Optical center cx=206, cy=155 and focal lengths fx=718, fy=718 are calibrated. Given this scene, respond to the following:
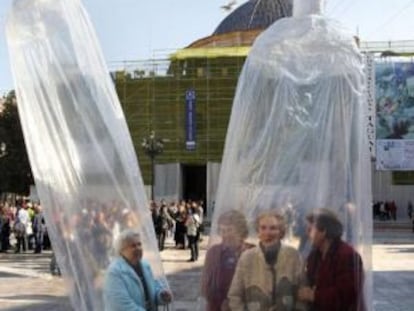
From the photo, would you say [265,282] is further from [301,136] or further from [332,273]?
[301,136]

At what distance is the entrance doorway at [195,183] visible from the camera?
48.4m

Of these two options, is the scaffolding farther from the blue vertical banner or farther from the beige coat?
the beige coat

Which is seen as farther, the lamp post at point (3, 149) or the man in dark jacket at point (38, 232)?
the lamp post at point (3, 149)

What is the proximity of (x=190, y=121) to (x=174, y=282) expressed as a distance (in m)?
33.3

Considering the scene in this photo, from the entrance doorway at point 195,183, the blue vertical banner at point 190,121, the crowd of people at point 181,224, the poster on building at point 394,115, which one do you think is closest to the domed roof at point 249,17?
the blue vertical banner at point 190,121

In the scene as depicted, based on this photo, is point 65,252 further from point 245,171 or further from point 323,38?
point 323,38

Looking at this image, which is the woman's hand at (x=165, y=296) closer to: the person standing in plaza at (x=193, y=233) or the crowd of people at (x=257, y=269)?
the crowd of people at (x=257, y=269)

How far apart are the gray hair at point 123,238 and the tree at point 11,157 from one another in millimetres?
42734

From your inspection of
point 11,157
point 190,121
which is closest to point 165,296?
point 190,121

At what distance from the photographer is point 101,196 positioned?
4.04 m

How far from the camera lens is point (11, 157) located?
4612 cm

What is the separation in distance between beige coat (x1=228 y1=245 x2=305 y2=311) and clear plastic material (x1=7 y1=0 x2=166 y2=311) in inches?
21.1

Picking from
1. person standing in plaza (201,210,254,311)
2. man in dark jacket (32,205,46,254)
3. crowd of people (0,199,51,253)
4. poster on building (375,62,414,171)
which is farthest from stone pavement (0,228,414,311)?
poster on building (375,62,414,171)

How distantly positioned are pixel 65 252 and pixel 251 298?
1.07m
